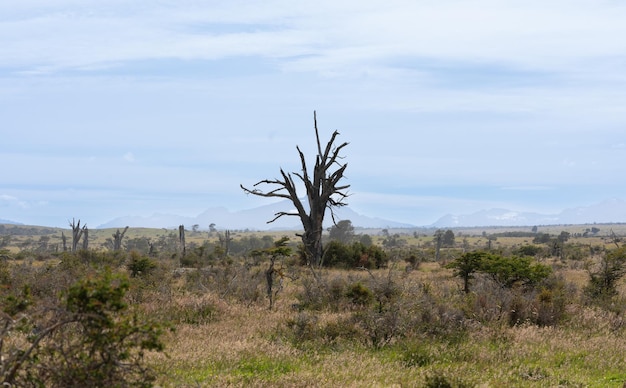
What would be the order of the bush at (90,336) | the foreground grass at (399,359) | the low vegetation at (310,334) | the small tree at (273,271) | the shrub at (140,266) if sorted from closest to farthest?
the bush at (90,336) → the low vegetation at (310,334) → the foreground grass at (399,359) → the small tree at (273,271) → the shrub at (140,266)

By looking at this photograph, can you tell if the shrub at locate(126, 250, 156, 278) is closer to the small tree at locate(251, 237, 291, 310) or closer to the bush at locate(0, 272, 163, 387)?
the small tree at locate(251, 237, 291, 310)

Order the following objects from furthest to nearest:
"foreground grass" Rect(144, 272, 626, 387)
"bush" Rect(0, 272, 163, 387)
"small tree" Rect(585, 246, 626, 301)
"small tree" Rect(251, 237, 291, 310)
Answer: "small tree" Rect(585, 246, 626, 301) → "small tree" Rect(251, 237, 291, 310) → "foreground grass" Rect(144, 272, 626, 387) → "bush" Rect(0, 272, 163, 387)

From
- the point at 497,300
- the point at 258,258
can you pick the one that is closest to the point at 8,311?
the point at 497,300

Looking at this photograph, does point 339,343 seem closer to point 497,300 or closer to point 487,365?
point 487,365

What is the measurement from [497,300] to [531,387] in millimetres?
6441

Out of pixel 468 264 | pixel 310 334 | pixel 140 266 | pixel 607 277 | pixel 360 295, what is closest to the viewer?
pixel 310 334

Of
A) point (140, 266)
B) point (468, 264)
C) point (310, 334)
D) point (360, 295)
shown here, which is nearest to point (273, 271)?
point (360, 295)

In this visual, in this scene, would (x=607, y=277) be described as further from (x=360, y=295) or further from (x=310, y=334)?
(x=310, y=334)

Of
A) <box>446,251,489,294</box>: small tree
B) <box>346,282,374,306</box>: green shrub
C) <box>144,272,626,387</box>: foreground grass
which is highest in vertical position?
<box>446,251,489,294</box>: small tree

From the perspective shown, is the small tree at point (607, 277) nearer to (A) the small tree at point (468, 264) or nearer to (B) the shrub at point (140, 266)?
(A) the small tree at point (468, 264)

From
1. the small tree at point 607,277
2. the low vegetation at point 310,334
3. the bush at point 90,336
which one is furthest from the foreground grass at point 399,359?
the small tree at point 607,277

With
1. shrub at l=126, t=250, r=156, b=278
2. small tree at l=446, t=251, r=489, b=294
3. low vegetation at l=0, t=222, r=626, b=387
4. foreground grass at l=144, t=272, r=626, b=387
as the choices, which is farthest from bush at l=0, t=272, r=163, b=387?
shrub at l=126, t=250, r=156, b=278

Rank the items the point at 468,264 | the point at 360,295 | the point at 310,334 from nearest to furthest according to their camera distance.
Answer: the point at 310,334
the point at 360,295
the point at 468,264

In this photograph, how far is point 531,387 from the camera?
8828 millimetres
